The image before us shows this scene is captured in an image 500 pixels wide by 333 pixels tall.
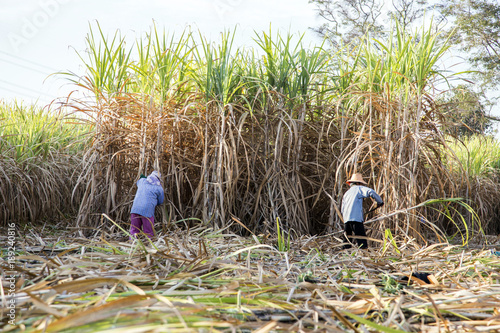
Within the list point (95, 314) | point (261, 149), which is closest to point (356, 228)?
point (261, 149)

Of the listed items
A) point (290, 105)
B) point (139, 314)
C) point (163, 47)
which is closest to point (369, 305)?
point (139, 314)

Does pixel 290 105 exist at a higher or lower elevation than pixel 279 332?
higher

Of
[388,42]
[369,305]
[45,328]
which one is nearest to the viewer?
[45,328]

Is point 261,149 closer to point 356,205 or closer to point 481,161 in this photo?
point 356,205

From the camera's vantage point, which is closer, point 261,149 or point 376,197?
point 376,197

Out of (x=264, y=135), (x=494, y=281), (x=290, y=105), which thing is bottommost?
(x=494, y=281)

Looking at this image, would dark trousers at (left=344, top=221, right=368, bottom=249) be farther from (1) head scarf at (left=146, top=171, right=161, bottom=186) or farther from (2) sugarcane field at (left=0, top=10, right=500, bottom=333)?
(1) head scarf at (left=146, top=171, right=161, bottom=186)

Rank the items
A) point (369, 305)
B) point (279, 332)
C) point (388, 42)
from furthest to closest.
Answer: point (388, 42) → point (369, 305) → point (279, 332)

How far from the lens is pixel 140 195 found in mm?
3652

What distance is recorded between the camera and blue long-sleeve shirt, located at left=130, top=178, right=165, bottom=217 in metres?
3.63

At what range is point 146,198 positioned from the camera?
11.9ft

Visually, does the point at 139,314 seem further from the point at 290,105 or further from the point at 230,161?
the point at 290,105

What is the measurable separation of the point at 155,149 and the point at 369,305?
3.07 metres

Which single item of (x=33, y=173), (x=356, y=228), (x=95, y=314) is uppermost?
(x=33, y=173)
